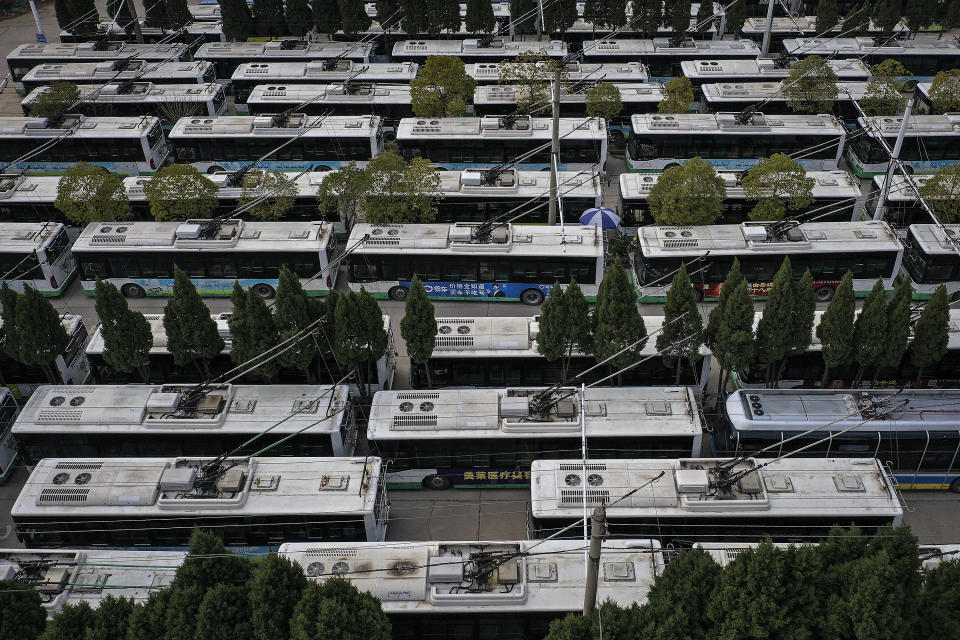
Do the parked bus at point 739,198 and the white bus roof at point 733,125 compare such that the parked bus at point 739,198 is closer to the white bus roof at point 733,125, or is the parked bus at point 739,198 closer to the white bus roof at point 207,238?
the white bus roof at point 733,125

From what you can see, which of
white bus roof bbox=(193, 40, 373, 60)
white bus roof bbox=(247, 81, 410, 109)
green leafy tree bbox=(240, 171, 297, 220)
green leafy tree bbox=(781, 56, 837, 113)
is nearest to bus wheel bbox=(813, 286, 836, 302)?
green leafy tree bbox=(781, 56, 837, 113)

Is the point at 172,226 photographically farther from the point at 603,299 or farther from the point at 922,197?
the point at 922,197

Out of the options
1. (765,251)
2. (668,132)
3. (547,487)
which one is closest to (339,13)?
(668,132)

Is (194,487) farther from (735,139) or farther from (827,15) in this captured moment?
(827,15)

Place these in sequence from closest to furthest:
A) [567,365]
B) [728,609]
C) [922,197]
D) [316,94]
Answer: [728,609], [567,365], [922,197], [316,94]

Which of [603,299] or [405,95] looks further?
[405,95]

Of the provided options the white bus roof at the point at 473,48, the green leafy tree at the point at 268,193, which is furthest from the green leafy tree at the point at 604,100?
the green leafy tree at the point at 268,193
